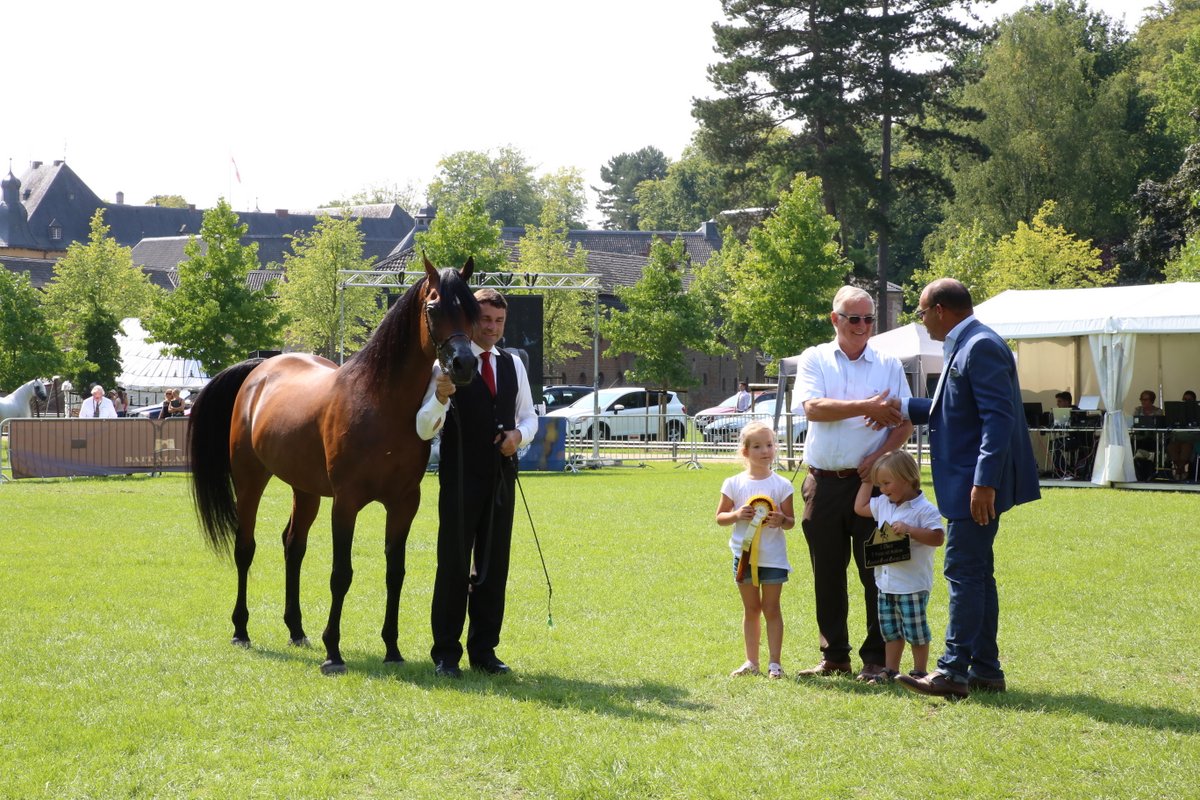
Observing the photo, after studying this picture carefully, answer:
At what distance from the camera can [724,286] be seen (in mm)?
62906

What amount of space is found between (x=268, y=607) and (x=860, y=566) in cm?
462

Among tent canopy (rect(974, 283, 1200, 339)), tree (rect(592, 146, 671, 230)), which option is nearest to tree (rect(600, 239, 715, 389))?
tent canopy (rect(974, 283, 1200, 339))

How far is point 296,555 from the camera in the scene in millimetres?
8156

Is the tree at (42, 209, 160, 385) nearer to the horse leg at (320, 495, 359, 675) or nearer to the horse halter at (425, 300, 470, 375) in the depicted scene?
the horse leg at (320, 495, 359, 675)

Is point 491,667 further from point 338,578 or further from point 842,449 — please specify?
point 842,449

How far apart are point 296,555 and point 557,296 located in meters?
51.6

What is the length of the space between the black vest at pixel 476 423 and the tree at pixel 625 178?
413 ft

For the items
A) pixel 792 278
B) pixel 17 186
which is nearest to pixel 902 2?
pixel 792 278

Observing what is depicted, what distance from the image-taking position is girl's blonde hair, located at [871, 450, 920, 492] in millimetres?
6418

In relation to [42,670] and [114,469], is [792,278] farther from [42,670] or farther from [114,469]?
[42,670]

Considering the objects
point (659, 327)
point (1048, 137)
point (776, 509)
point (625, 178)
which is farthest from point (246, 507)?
point (625, 178)

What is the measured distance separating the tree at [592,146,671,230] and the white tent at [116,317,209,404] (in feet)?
254

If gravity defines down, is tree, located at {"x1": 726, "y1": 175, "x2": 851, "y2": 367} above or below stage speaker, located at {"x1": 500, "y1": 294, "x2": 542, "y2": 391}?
above

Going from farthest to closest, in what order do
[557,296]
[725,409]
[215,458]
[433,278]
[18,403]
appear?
[557,296], [725,409], [18,403], [215,458], [433,278]
